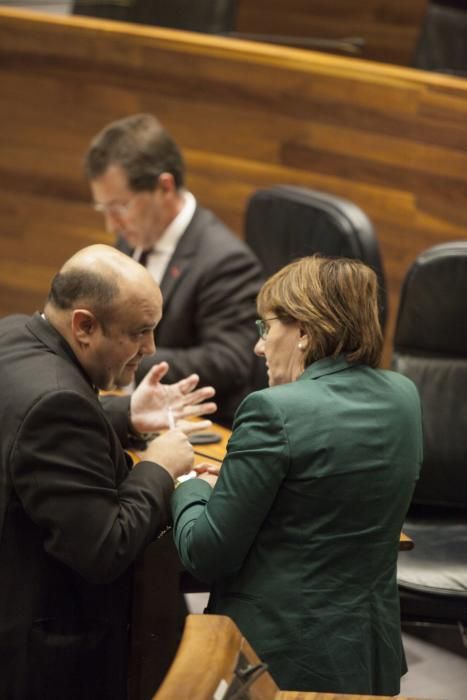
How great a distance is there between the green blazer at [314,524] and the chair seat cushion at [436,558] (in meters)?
0.75

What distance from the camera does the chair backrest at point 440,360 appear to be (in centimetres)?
337

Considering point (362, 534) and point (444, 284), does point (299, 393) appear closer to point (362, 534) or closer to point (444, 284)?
point (362, 534)

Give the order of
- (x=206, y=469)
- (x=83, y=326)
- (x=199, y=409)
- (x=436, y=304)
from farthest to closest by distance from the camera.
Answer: (x=436, y=304) → (x=199, y=409) → (x=206, y=469) → (x=83, y=326)

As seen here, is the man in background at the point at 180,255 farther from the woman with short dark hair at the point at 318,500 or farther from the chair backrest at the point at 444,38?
the chair backrest at the point at 444,38

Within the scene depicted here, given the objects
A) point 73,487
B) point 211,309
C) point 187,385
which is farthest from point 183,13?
point 73,487

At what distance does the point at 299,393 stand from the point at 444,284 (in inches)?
54.0

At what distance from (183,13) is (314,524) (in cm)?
366

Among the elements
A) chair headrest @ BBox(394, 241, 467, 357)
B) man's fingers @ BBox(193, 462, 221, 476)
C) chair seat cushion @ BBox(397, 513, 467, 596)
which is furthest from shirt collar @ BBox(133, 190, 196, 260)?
man's fingers @ BBox(193, 462, 221, 476)

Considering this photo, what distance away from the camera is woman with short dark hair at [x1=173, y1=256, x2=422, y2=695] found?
2100 millimetres

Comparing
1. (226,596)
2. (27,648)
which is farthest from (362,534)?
(27,648)

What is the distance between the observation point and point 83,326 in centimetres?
233

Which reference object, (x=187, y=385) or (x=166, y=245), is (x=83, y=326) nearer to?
(x=187, y=385)

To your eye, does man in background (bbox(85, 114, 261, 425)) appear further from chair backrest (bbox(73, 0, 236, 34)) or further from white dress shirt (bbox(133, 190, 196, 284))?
chair backrest (bbox(73, 0, 236, 34))

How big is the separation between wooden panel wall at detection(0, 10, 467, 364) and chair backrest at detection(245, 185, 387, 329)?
812 millimetres
